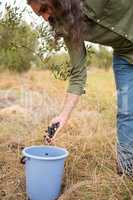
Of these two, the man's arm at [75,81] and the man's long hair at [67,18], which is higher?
the man's long hair at [67,18]

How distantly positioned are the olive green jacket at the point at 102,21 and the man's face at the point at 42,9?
23cm

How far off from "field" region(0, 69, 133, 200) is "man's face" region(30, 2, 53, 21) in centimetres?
111

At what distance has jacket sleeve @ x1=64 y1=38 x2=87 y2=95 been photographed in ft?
9.60

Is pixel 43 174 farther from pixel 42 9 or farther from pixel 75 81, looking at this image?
pixel 42 9

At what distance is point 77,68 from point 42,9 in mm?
486

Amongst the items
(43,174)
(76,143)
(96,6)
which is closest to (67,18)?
(96,6)

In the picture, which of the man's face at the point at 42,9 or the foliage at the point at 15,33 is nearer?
the man's face at the point at 42,9

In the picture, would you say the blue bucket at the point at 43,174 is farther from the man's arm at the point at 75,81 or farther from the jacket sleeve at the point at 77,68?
the jacket sleeve at the point at 77,68

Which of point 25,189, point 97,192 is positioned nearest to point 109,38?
point 97,192

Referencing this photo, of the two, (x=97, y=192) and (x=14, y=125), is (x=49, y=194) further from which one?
(x=14, y=125)

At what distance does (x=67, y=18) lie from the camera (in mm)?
2664

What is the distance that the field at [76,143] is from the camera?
3.14m

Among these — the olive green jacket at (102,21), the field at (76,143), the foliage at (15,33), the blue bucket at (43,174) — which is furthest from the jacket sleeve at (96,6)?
the field at (76,143)

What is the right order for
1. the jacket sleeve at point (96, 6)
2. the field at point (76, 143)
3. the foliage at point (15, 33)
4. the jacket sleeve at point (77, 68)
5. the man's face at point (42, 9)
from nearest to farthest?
1. the man's face at point (42, 9)
2. the jacket sleeve at point (96, 6)
3. the jacket sleeve at point (77, 68)
4. the field at point (76, 143)
5. the foliage at point (15, 33)
